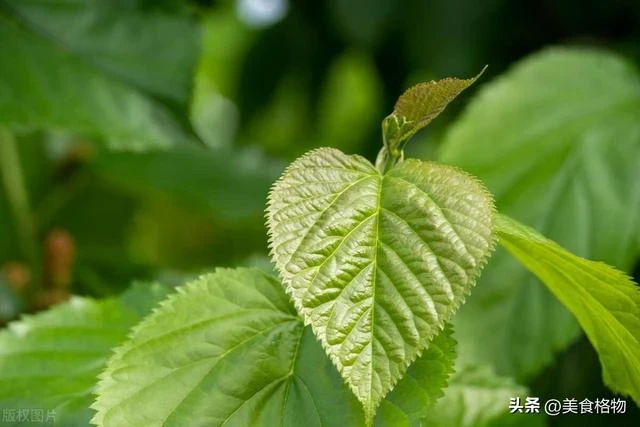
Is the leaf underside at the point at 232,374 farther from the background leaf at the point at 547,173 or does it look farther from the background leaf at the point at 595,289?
the background leaf at the point at 547,173

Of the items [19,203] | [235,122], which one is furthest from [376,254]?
[235,122]

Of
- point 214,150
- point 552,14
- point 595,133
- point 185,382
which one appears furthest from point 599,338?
point 552,14

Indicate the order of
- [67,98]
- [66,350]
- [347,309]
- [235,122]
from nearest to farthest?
1. [347,309]
2. [66,350]
3. [67,98]
4. [235,122]

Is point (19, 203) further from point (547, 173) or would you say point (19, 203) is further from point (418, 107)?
point (418, 107)

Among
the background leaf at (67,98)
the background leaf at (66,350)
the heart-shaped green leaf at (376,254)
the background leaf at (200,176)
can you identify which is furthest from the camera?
the background leaf at (200,176)

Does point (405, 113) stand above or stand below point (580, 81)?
below

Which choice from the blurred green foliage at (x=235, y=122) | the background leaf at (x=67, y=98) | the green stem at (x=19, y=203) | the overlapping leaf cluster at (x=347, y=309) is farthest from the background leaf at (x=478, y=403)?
the green stem at (x=19, y=203)

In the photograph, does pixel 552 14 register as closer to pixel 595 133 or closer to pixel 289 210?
pixel 595 133
